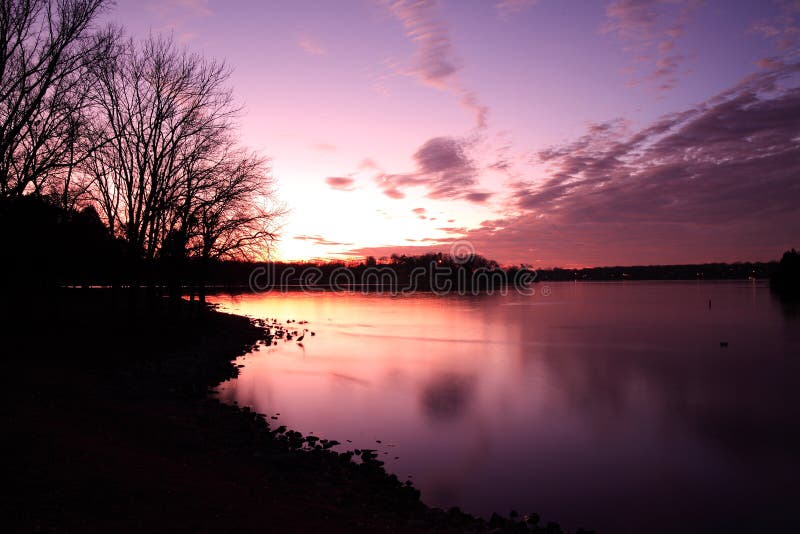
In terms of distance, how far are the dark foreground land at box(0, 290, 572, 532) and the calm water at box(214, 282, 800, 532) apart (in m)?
2.20

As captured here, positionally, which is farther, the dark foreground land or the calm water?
the calm water

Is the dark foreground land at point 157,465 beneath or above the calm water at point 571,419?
above

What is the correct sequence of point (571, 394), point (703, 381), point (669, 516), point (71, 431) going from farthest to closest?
point (703, 381), point (571, 394), point (669, 516), point (71, 431)

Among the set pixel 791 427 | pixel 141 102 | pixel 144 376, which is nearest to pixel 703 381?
pixel 791 427

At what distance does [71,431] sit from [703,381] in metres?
30.0

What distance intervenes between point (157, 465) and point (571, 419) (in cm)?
1625

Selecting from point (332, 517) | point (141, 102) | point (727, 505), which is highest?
point (141, 102)

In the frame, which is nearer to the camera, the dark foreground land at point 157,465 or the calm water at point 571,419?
the dark foreground land at point 157,465

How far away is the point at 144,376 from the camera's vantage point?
21031mm

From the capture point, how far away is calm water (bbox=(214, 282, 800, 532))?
1337 centimetres

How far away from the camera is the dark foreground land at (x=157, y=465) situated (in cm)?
783

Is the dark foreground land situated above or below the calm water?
above

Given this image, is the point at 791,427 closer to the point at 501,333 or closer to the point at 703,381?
the point at 703,381

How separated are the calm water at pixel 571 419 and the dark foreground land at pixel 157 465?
7.21 ft
